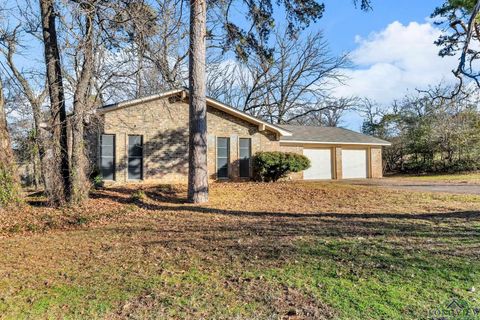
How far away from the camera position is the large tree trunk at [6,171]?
9.41 m

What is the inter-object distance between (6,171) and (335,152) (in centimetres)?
1732

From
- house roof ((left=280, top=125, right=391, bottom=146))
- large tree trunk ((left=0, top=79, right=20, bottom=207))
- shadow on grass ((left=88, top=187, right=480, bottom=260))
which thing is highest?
house roof ((left=280, top=125, right=391, bottom=146))

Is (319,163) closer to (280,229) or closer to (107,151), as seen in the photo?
(107,151)

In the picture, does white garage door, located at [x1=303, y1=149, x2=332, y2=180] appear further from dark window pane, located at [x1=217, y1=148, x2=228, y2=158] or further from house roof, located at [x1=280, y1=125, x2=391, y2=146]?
dark window pane, located at [x1=217, y1=148, x2=228, y2=158]

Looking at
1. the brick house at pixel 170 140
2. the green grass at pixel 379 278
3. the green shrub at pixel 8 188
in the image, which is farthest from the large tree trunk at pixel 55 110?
the green grass at pixel 379 278

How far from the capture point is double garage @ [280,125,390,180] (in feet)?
69.7

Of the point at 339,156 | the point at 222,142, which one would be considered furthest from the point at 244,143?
the point at 339,156

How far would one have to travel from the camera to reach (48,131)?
10.6m

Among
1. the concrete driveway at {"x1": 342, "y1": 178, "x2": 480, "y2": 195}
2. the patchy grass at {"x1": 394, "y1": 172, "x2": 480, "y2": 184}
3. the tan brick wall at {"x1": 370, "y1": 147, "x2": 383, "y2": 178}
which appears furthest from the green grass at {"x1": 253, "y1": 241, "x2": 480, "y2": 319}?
the tan brick wall at {"x1": 370, "y1": 147, "x2": 383, "y2": 178}

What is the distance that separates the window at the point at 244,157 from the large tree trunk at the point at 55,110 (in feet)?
30.2

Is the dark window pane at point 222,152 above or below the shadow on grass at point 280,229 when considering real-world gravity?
above

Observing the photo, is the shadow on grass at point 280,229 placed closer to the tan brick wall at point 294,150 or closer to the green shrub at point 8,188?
the green shrub at point 8,188

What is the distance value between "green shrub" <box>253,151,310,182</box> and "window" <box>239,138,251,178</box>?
1.37 ft

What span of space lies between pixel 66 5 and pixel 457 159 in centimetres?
2585
